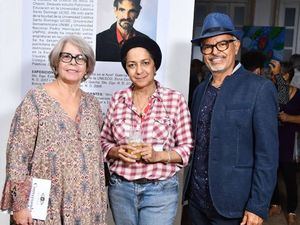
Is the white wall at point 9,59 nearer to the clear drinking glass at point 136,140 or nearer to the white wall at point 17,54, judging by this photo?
the white wall at point 17,54

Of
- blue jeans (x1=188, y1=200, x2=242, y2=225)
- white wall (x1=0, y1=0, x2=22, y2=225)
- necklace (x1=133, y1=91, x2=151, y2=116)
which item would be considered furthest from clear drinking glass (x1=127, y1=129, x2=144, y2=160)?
white wall (x1=0, y1=0, x2=22, y2=225)


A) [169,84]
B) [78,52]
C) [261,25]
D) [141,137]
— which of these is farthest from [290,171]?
[261,25]

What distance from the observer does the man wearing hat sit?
4.97 ft

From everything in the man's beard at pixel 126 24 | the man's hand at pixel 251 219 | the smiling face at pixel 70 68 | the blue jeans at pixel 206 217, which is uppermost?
the man's beard at pixel 126 24

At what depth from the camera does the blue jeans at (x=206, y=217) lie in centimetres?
162

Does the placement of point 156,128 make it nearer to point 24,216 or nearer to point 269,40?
point 24,216

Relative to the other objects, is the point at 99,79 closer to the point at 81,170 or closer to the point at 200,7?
the point at 81,170

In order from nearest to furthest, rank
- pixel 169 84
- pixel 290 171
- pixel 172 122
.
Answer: pixel 172 122, pixel 169 84, pixel 290 171

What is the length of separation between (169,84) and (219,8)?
5202mm

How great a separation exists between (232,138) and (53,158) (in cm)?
73

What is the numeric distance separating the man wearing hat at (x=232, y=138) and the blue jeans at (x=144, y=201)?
136mm

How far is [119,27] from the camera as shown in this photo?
2369mm

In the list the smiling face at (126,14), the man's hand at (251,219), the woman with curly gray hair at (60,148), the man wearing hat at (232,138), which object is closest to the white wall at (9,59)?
the smiling face at (126,14)

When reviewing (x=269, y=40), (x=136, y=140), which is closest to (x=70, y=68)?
(x=136, y=140)
